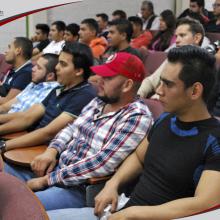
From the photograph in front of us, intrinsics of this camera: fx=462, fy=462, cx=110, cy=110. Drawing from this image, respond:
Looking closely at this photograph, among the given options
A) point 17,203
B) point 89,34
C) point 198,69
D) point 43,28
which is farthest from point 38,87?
point 43,28

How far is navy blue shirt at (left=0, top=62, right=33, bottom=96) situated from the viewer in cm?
358

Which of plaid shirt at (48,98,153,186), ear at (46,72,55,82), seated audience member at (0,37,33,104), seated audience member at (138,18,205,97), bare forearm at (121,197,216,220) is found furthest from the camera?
seated audience member at (0,37,33,104)

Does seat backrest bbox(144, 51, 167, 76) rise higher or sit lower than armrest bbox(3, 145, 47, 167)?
lower

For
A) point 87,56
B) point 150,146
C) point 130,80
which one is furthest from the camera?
point 87,56

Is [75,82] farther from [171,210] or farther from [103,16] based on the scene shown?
[103,16]

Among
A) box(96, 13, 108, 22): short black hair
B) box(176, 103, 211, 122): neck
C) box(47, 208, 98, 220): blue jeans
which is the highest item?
box(176, 103, 211, 122): neck

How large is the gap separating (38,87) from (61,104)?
597 millimetres

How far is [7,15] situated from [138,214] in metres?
0.86

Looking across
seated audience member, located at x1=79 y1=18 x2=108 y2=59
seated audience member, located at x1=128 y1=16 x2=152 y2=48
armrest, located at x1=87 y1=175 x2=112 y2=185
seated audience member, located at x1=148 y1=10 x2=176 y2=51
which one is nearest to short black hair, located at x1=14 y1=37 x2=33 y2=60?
seated audience member, located at x1=79 y1=18 x2=108 y2=59

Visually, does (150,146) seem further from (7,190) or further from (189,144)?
(7,190)

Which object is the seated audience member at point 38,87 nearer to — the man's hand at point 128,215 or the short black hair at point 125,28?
the short black hair at point 125,28

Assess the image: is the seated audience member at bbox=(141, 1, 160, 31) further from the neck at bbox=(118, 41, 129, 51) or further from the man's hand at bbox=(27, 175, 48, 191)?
the man's hand at bbox=(27, 175, 48, 191)

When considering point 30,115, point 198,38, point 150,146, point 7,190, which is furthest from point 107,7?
point 7,190

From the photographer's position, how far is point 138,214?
144 centimetres
